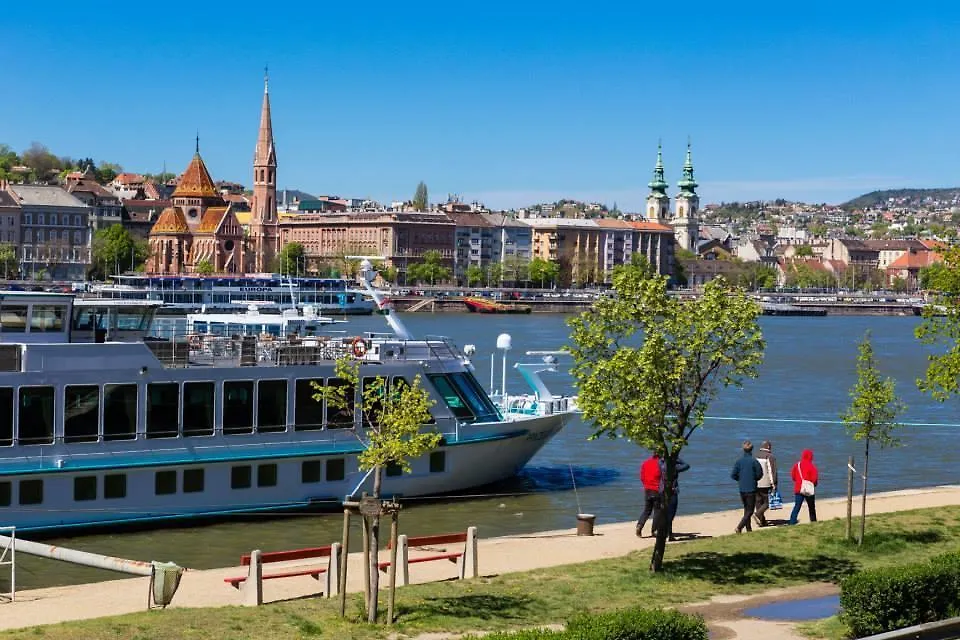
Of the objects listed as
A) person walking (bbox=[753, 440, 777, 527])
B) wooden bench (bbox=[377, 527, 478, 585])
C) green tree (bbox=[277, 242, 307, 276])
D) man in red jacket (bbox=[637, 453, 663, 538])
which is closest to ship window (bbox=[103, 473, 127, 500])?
wooden bench (bbox=[377, 527, 478, 585])

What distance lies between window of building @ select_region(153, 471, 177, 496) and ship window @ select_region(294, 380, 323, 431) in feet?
7.26

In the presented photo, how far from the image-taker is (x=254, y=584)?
15445 millimetres

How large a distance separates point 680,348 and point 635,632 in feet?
17.5

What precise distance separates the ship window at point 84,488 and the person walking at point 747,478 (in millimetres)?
9267

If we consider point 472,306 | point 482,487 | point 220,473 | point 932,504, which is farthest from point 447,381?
point 472,306

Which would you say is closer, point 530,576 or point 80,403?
point 530,576

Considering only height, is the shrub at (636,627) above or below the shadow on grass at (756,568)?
above

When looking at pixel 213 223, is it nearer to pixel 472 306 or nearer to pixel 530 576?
pixel 472 306

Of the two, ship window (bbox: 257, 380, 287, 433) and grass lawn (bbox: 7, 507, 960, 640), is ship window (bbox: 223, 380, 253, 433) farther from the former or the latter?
grass lawn (bbox: 7, 507, 960, 640)

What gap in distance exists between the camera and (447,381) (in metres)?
25.7

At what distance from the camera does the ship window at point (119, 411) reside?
22297mm

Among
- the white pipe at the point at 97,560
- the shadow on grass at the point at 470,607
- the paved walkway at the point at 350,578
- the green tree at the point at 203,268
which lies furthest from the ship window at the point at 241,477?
the green tree at the point at 203,268

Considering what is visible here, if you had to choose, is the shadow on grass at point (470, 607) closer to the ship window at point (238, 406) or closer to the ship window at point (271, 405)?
the ship window at point (238, 406)

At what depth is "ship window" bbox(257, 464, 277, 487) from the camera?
2344 centimetres
